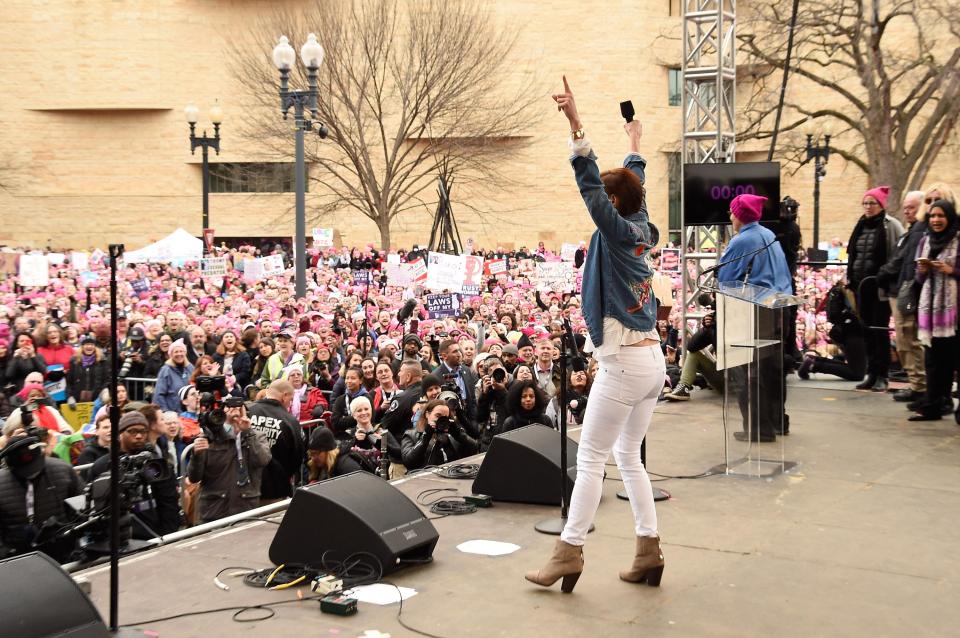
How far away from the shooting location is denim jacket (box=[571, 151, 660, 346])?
205 inches

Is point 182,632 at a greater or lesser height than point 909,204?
lesser

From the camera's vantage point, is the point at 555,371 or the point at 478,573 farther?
the point at 555,371

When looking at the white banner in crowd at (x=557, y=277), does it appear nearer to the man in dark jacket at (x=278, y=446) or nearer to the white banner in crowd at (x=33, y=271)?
the white banner in crowd at (x=33, y=271)

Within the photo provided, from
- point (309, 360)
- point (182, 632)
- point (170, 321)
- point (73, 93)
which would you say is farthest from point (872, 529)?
point (73, 93)

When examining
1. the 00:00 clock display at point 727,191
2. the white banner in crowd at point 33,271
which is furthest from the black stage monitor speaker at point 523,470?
the white banner in crowd at point 33,271

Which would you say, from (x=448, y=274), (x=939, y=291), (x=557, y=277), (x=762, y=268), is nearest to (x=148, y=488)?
→ (x=762, y=268)

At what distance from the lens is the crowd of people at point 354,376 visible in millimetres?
8148

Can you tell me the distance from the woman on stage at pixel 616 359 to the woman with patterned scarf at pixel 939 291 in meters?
4.69

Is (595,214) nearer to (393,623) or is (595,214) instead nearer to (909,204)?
(393,623)

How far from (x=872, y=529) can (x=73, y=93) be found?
56173 mm

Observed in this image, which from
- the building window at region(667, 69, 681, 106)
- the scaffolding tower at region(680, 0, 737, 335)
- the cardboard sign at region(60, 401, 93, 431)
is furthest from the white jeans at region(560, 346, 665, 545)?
the building window at region(667, 69, 681, 106)

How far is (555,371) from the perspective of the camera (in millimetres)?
12008

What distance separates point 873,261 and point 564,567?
6814 millimetres

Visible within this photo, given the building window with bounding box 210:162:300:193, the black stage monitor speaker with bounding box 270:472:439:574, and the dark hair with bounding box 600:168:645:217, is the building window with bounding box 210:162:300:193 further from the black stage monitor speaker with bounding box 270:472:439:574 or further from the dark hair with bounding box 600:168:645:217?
the dark hair with bounding box 600:168:645:217
